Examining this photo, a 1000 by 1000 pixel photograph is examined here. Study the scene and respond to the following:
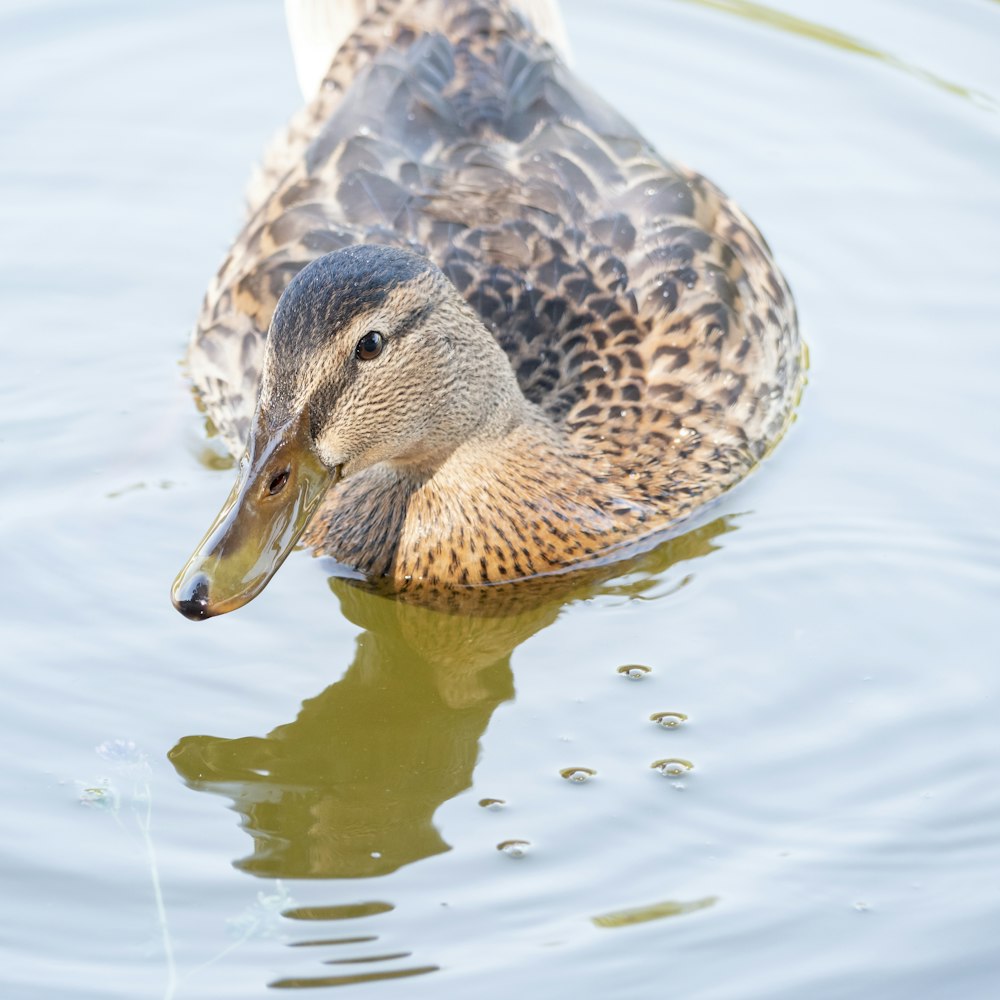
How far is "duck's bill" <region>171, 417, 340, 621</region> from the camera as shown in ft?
20.0

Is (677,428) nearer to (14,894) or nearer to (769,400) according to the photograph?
(769,400)

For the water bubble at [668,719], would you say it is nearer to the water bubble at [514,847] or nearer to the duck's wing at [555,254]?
the water bubble at [514,847]

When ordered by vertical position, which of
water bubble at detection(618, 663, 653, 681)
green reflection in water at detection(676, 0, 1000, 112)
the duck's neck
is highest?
green reflection in water at detection(676, 0, 1000, 112)

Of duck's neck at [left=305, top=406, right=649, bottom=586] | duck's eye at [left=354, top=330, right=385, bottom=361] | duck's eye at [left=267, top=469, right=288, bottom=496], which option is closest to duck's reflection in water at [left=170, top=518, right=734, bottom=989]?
duck's neck at [left=305, top=406, right=649, bottom=586]

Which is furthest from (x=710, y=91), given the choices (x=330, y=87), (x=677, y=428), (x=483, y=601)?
(x=483, y=601)

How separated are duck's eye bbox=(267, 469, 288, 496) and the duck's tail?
3825 millimetres

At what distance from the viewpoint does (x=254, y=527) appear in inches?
245

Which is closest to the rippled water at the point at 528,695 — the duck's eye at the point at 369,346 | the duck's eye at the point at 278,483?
the duck's eye at the point at 278,483

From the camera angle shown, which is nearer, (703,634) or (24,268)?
(703,634)

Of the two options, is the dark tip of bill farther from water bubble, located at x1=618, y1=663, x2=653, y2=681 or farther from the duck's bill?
water bubble, located at x1=618, y1=663, x2=653, y2=681

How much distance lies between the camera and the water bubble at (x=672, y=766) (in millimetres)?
6328

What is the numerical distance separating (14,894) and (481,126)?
3.87m

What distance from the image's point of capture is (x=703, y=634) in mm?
7051

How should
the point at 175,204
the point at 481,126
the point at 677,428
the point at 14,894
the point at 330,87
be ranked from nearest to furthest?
the point at 14,894 → the point at 677,428 → the point at 481,126 → the point at 330,87 → the point at 175,204
